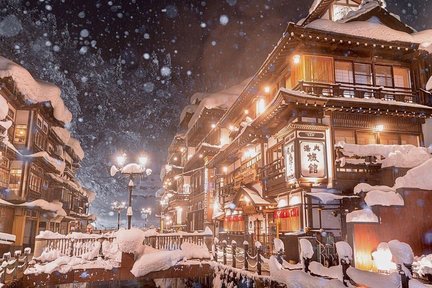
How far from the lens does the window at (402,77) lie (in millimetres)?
21484

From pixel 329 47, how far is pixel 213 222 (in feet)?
70.0

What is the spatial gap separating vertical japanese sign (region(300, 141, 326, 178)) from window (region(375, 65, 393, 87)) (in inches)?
275

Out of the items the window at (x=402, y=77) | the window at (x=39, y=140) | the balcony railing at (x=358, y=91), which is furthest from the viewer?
the window at (x=39, y=140)

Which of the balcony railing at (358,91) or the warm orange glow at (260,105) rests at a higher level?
the warm orange glow at (260,105)

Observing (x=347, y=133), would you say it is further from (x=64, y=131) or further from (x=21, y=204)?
(x=64, y=131)

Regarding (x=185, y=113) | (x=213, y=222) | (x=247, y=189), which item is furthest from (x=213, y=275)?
(x=185, y=113)

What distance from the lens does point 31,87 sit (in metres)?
32.8

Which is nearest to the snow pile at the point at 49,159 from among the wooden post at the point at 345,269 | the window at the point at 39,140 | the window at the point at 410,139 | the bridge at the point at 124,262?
the window at the point at 39,140

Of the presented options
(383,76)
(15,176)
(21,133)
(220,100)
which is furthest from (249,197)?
(21,133)

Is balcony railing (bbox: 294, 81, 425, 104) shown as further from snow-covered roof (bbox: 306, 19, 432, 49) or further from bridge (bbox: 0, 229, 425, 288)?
bridge (bbox: 0, 229, 425, 288)

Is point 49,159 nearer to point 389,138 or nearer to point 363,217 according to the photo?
point 363,217

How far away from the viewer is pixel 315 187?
1817 centimetres

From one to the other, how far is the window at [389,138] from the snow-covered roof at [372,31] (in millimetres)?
5737

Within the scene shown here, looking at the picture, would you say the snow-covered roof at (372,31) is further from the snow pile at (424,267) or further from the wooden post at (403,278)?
the wooden post at (403,278)
